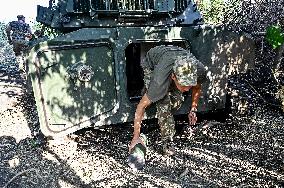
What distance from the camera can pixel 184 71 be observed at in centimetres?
353

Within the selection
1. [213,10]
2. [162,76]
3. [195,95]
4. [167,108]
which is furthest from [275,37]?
[213,10]

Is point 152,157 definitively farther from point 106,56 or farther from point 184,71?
point 106,56

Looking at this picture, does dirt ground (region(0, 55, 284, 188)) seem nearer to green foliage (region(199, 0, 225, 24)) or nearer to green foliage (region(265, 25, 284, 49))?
green foliage (region(265, 25, 284, 49))

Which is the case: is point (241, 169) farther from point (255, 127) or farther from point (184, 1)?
point (184, 1)

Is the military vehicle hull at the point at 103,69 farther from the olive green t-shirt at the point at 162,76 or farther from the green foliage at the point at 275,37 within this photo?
the olive green t-shirt at the point at 162,76

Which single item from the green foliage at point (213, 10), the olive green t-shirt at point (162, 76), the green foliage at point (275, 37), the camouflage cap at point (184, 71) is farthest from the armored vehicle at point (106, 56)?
the green foliage at point (213, 10)

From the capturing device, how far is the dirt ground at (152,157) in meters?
3.48

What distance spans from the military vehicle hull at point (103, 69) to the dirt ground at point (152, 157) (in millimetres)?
373

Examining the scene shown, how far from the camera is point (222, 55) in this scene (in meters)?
4.70

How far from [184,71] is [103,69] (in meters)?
1.11

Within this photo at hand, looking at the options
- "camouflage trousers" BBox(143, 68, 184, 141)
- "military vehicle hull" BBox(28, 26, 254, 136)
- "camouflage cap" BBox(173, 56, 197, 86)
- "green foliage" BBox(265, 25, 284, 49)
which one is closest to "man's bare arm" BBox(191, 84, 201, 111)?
"camouflage trousers" BBox(143, 68, 184, 141)

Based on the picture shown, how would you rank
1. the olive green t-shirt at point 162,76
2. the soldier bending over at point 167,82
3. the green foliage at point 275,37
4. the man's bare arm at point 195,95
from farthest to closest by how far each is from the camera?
the green foliage at point 275,37, the man's bare arm at point 195,95, the olive green t-shirt at point 162,76, the soldier bending over at point 167,82

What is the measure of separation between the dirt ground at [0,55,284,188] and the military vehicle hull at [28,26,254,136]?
14.7 inches

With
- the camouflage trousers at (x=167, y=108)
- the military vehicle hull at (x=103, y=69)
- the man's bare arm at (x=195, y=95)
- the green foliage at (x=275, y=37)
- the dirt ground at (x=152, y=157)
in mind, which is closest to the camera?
the dirt ground at (x=152, y=157)
